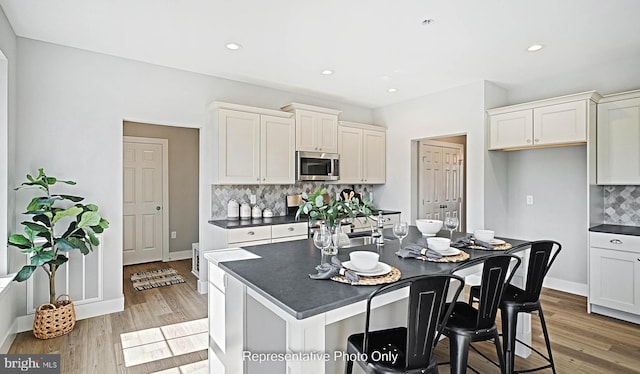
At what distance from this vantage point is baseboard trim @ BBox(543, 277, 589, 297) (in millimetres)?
4021

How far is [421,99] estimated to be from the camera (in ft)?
16.7

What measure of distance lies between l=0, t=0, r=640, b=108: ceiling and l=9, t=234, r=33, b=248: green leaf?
1.78m

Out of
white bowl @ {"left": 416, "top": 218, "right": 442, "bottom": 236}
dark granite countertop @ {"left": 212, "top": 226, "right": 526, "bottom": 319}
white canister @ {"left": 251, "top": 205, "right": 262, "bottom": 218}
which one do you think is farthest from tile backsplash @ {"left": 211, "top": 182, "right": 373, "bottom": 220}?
white bowl @ {"left": 416, "top": 218, "right": 442, "bottom": 236}

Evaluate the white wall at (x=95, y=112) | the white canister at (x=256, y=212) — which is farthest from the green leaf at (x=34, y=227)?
the white canister at (x=256, y=212)

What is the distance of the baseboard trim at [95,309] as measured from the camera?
9.89 feet

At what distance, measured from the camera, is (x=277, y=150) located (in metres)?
4.44

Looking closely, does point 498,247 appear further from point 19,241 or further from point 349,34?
point 19,241

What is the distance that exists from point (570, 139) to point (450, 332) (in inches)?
124

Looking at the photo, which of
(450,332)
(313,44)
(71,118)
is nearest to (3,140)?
(71,118)

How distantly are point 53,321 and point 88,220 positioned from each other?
911mm

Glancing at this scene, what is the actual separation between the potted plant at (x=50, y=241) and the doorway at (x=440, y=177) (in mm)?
4483

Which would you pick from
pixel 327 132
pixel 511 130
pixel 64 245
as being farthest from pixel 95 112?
pixel 511 130

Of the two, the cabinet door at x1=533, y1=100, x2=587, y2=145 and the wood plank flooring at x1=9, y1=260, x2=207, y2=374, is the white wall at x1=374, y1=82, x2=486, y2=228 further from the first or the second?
the wood plank flooring at x1=9, y1=260, x2=207, y2=374

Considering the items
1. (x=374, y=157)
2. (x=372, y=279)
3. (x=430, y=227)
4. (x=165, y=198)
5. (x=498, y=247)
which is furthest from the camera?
(x=165, y=198)
